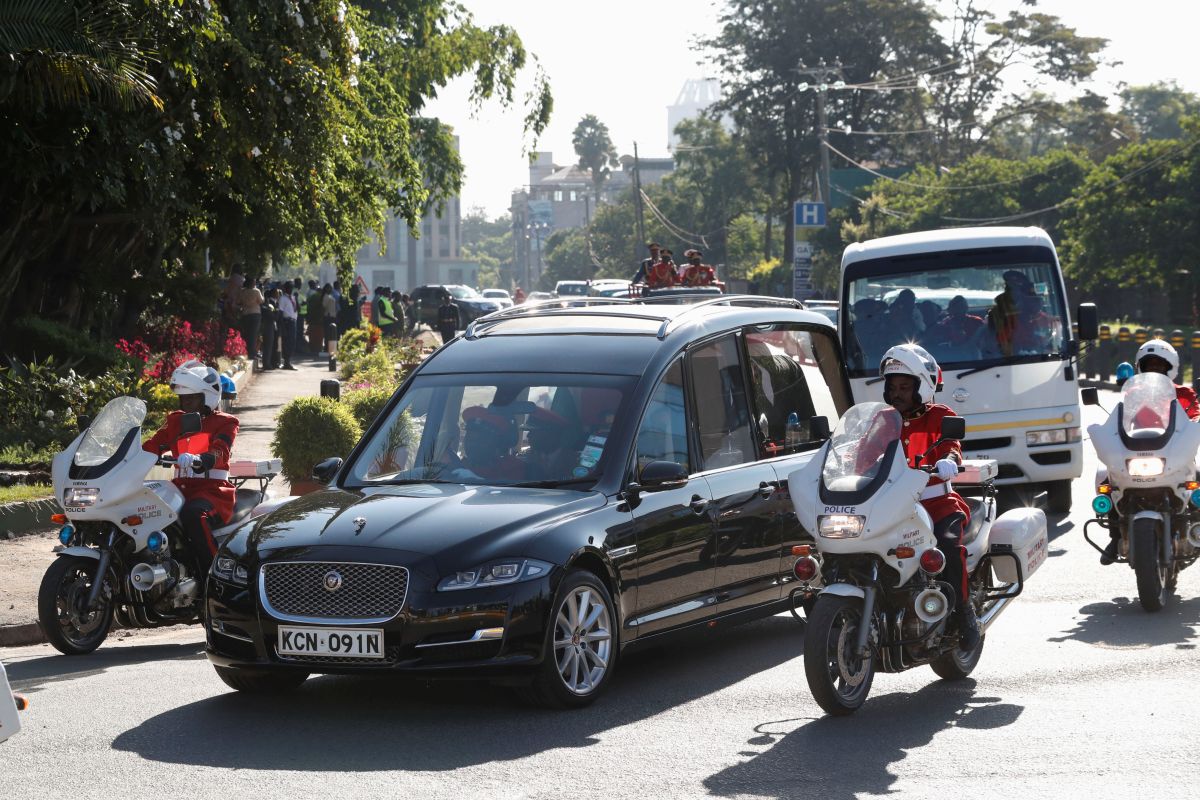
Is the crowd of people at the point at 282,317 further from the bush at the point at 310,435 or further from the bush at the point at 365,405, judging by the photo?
the bush at the point at 310,435

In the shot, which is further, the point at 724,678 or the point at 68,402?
the point at 68,402

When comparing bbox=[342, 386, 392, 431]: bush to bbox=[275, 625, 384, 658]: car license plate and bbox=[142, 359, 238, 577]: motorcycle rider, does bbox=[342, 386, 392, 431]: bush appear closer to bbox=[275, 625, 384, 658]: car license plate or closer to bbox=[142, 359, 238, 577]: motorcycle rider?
bbox=[142, 359, 238, 577]: motorcycle rider

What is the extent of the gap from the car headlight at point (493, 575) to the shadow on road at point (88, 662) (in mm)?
2564

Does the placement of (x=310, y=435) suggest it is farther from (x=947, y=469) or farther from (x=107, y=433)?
(x=947, y=469)

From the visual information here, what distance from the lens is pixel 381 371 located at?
24797 millimetres

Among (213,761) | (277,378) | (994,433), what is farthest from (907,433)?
(277,378)

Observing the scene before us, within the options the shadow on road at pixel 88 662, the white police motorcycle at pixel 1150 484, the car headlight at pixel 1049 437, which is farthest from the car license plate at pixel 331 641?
the car headlight at pixel 1049 437

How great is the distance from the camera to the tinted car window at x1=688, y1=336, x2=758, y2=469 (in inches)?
365

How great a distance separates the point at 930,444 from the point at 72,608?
4.97m

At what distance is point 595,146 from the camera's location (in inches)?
6914

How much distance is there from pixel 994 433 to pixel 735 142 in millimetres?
73198

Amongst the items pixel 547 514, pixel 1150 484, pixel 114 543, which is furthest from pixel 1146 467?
pixel 114 543

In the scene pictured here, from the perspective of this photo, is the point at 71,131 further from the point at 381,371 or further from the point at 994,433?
the point at 994,433

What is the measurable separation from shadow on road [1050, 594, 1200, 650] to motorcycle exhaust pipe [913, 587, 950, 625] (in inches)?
81.5
